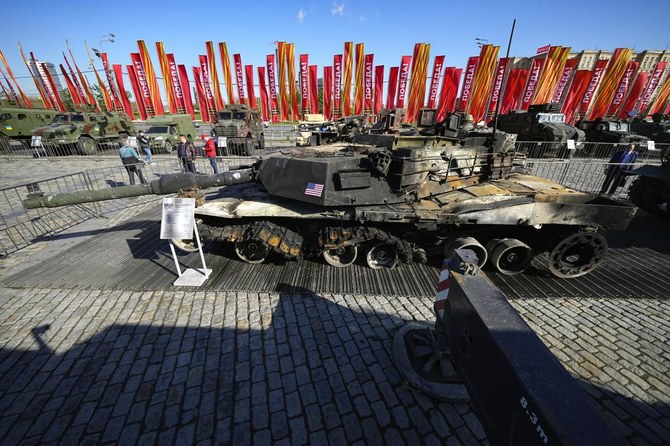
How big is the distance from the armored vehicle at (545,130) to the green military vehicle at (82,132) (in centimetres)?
2608

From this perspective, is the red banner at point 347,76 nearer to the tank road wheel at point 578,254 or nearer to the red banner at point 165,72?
the red banner at point 165,72

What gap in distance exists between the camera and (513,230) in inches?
224

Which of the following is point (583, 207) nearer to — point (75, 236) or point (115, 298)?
point (115, 298)

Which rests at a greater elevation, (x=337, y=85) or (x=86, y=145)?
(x=337, y=85)

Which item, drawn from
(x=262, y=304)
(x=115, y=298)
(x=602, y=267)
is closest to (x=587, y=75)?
(x=602, y=267)

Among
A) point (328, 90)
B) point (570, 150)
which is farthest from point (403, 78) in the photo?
point (570, 150)

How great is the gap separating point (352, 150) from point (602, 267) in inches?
236

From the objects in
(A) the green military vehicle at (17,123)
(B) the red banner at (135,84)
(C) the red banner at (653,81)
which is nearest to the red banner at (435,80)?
(C) the red banner at (653,81)

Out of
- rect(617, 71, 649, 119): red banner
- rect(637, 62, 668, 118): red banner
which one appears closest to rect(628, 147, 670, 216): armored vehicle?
rect(637, 62, 668, 118): red banner

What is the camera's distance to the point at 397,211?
5.14m

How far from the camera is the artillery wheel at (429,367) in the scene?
3193mm

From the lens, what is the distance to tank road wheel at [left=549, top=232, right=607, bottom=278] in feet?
17.6

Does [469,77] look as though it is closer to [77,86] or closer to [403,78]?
[403,78]

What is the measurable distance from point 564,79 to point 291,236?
30322 mm
